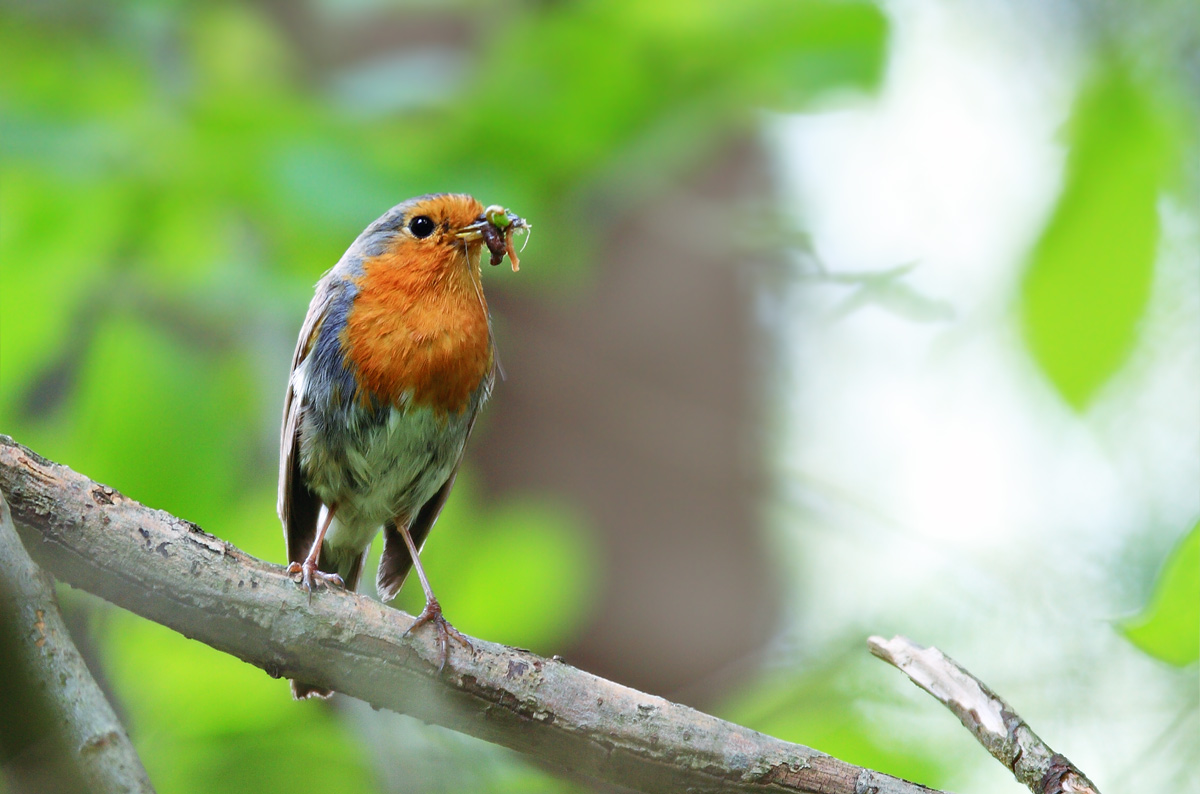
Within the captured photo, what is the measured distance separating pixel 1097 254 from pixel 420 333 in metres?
2.12

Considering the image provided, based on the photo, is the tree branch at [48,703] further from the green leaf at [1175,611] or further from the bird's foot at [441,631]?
the green leaf at [1175,611]

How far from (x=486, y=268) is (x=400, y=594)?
1.55 m

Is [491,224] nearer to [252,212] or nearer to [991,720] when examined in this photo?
[252,212]

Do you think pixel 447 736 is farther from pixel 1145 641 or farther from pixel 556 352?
pixel 556 352

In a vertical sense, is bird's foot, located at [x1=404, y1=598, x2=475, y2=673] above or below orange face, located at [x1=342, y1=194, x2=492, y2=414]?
below

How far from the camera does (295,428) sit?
381 cm

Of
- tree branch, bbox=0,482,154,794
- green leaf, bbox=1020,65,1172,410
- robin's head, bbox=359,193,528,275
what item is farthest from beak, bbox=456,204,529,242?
tree branch, bbox=0,482,154,794

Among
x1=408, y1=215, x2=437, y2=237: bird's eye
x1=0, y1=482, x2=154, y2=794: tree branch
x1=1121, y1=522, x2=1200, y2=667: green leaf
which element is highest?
x1=408, y1=215, x2=437, y2=237: bird's eye

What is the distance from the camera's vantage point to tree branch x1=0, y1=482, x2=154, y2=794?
159 cm

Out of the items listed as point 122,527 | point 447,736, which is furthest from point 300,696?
point 122,527

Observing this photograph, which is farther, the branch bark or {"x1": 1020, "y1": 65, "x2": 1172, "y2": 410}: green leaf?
{"x1": 1020, "y1": 65, "x2": 1172, "y2": 410}: green leaf

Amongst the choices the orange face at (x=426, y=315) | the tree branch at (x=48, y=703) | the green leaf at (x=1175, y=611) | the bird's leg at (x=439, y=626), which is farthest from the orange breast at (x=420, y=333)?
the green leaf at (x=1175, y=611)

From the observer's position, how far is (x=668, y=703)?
2.51 m

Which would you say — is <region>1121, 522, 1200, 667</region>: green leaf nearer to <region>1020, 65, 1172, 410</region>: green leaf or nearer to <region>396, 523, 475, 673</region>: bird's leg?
<region>1020, 65, 1172, 410</region>: green leaf
